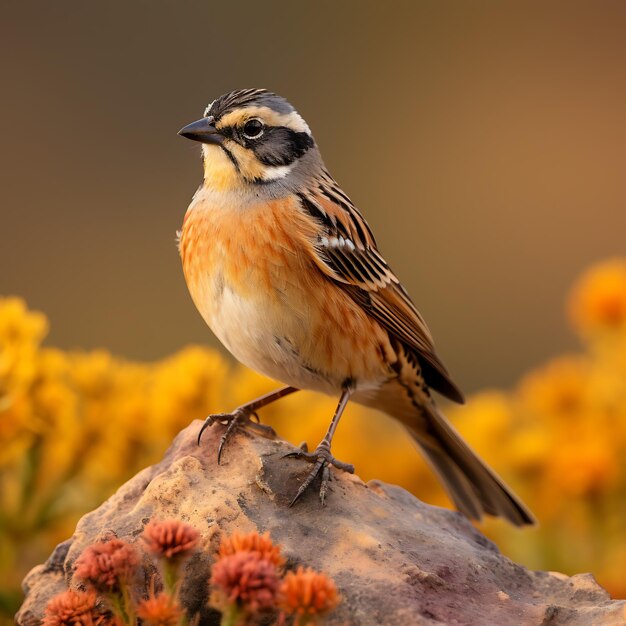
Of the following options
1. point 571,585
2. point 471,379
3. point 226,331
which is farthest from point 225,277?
point 471,379

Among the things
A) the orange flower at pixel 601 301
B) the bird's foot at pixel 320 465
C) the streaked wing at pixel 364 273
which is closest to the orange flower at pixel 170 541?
the bird's foot at pixel 320 465

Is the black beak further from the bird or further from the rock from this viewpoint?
the rock

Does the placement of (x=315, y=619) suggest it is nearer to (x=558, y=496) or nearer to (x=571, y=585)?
(x=571, y=585)

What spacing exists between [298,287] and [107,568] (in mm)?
1676

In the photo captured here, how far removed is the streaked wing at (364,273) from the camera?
162 inches

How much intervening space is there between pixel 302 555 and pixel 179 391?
1.54m

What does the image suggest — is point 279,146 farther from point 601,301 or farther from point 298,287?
point 601,301

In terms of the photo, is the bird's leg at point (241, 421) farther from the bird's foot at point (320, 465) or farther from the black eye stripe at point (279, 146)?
the black eye stripe at point (279, 146)

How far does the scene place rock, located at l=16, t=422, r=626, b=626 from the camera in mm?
2740

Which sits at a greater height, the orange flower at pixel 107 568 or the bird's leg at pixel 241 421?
the bird's leg at pixel 241 421

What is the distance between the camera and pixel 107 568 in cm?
241

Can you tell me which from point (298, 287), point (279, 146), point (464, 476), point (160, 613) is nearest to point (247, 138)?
point (279, 146)

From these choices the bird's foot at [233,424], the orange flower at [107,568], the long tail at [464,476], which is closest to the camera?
the orange flower at [107,568]

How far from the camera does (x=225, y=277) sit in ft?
12.9
